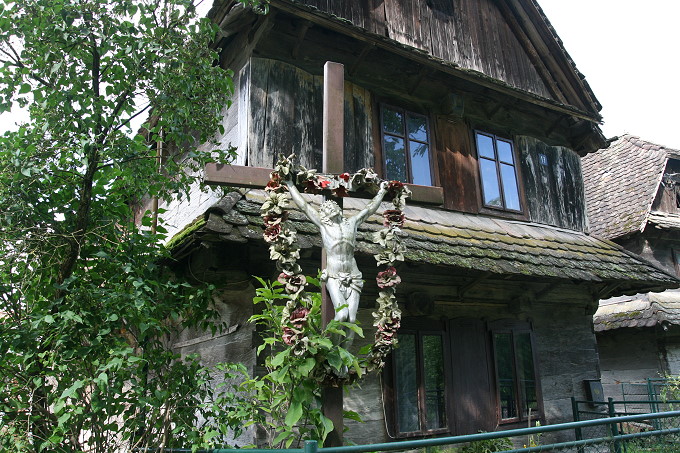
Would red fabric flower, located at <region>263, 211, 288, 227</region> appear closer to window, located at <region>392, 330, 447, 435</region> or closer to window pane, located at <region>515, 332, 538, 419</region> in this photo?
window, located at <region>392, 330, 447, 435</region>

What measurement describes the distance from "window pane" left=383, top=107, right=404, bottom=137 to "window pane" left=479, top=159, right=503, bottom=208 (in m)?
1.58

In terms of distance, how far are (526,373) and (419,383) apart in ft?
6.85

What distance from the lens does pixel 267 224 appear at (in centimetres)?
359

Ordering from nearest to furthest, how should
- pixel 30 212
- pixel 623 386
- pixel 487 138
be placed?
1. pixel 30 212
2. pixel 487 138
3. pixel 623 386

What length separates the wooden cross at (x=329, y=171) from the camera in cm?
346

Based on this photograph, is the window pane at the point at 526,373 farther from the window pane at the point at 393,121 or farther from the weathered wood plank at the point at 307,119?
the weathered wood plank at the point at 307,119

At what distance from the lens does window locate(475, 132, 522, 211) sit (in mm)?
8398

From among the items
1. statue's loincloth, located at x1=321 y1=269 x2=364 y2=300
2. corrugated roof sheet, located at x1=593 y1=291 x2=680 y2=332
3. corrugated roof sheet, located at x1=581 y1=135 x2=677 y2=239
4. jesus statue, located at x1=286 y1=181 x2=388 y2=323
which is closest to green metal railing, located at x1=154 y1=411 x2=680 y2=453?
jesus statue, located at x1=286 y1=181 x2=388 y2=323

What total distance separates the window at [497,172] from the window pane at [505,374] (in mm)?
2104

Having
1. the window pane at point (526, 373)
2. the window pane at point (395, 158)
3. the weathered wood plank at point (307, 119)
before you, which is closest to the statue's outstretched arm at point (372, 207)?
the weathered wood plank at point (307, 119)

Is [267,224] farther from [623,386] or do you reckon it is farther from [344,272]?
[623,386]

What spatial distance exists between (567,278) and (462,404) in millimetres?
2183

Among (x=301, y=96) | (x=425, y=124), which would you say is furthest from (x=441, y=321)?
(x=301, y=96)

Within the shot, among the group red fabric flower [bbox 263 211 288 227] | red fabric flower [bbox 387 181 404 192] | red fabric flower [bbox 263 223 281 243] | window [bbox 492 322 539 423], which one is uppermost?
red fabric flower [bbox 387 181 404 192]
